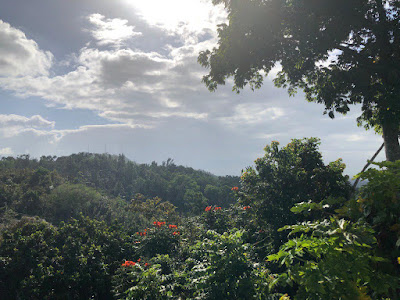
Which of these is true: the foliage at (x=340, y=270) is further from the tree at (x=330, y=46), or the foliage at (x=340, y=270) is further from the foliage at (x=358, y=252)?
the tree at (x=330, y=46)

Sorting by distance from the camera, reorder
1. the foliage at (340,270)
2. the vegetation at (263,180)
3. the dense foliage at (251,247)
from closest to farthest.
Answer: the foliage at (340,270) → the dense foliage at (251,247) → the vegetation at (263,180)

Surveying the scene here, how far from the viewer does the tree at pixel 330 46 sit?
8469 millimetres

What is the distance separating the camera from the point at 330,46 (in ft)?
29.4

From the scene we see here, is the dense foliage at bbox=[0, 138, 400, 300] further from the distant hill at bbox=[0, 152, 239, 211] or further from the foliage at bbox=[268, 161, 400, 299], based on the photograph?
the distant hill at bbox=[0, 152, 239, 211]

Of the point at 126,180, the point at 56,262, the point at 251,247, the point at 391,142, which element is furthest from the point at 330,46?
the point at 126,180

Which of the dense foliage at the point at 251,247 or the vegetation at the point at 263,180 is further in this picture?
the vegetation at the point at 263,180

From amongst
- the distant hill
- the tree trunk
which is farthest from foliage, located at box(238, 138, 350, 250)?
the distant hill

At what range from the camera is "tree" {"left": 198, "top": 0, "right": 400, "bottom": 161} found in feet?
27.8

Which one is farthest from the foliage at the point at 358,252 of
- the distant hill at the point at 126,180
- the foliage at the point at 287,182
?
the distant hill at the point at 126,180

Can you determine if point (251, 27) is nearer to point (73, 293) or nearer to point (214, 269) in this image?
point (214, 269)

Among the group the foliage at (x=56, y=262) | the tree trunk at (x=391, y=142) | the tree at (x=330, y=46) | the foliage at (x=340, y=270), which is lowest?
the foliage at (x=56, y=262)

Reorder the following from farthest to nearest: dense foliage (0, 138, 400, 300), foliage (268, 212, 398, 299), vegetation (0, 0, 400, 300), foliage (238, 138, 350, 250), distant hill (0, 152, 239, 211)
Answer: distant hill (0, 152, 239, 211) < foliage (238, 138, 350, 250) < vegetation (0, 0, 400, 300) < dense foliage (0, 138, 400, 300) < foliage (268, 212, 398, 299)

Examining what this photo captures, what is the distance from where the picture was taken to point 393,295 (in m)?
2.45

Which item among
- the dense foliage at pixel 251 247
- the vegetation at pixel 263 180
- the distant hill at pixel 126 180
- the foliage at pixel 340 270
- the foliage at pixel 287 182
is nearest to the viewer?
the foliage at pixel 340 270
